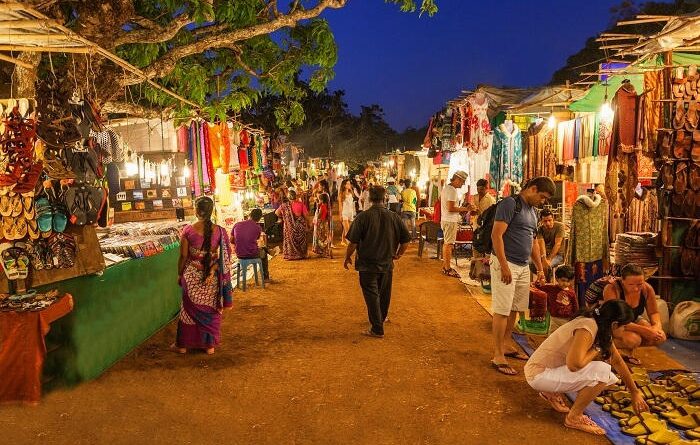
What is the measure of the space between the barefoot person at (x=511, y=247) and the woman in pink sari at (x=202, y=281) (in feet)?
10.2

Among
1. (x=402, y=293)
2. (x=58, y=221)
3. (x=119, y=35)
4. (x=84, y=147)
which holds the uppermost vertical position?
(x=119, y=35)

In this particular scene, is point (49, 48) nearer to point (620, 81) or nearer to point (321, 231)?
point (620, 81)

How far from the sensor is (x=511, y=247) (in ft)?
17.9

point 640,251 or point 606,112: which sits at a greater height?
point 606,112

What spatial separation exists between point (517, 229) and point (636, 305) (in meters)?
1.47

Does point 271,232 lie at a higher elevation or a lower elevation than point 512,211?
lower

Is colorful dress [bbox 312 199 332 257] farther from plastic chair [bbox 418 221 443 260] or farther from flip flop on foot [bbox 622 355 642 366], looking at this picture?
flip flop on foot [bbox 622 355 642 366]

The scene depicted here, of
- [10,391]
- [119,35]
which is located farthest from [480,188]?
[10,391]

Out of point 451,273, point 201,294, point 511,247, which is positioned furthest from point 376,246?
point 451,273

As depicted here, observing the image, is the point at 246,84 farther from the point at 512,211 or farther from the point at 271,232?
the point at 512,211

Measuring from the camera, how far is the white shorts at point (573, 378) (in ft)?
13.4

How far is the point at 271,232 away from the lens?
546 inches

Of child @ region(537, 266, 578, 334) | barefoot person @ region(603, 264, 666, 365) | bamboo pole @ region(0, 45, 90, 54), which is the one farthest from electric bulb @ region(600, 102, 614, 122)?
bamboo pole @ region(0, 45, 90, 54)

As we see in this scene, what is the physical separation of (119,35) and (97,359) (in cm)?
425
